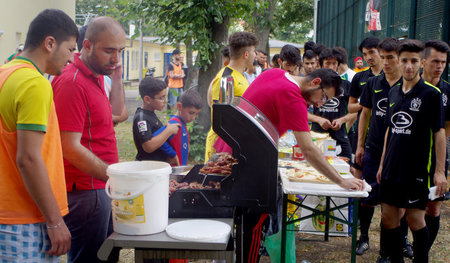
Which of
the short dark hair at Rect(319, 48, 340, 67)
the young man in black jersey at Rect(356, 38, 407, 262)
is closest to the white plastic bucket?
the young man in black jersey at Rect(356, 38, 407, 262)

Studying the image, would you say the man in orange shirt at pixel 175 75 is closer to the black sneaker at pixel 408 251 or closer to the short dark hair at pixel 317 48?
the short dark hair at pixel 317 48

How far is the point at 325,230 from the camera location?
16.8 ft

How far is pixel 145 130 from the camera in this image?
3721 mm

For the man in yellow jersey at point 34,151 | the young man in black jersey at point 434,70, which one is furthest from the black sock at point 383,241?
the man in yellow jersey at point 34,151

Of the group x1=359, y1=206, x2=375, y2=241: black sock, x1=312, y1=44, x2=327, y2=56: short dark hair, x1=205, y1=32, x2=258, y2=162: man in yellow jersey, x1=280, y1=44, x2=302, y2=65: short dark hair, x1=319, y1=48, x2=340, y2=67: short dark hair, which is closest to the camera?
x1=205, y1=32, x2=258, y2=162: man in yellow jersey

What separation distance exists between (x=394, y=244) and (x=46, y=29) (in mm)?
3289

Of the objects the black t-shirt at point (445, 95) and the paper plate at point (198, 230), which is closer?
the paper plate at point (198, 230)

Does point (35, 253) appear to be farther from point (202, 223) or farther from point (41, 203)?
point (202, 223)

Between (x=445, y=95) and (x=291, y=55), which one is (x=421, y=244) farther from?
(x=291, y=55)

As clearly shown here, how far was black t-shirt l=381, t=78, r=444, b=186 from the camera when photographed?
3.58 m

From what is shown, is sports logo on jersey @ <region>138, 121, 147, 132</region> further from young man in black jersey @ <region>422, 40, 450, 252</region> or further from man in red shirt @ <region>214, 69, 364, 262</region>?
young man in black jersey @ <region>422, 40, 450, 252</region>

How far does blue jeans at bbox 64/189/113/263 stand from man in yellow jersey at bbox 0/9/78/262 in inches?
12.1

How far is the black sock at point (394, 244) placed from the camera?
390 cm

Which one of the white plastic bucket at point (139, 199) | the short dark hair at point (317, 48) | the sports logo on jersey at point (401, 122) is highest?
the short dark hair at point (317, 48)
